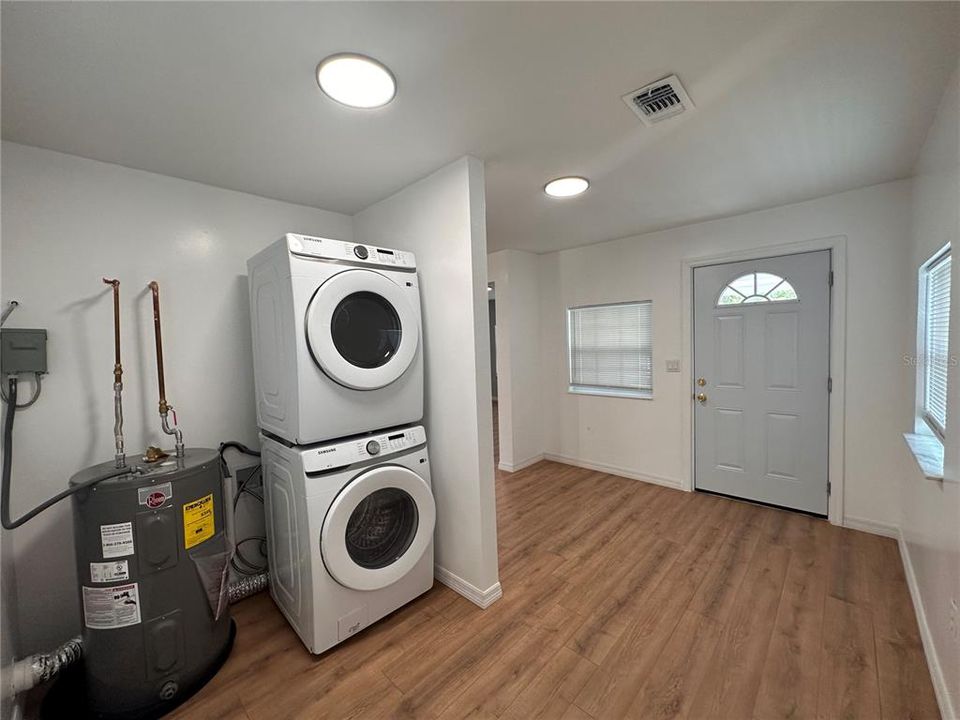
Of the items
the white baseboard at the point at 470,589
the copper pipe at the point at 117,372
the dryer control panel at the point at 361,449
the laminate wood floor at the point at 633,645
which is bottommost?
the laminate wood floor at the point at 633,645

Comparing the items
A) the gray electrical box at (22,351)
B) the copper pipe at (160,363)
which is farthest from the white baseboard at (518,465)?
the gray electrical box at (22,351)

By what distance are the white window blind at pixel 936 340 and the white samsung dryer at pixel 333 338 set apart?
91.5 inches

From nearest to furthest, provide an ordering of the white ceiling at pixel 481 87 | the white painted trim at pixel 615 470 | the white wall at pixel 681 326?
the white ceiling at pixel 481 87, the white wall at pixel 681 326, the white painted trim at pixel 615 470

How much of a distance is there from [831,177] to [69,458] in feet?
14.0

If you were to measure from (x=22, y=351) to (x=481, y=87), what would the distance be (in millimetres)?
2135

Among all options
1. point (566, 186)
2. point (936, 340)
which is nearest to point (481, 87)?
point (566, 186)

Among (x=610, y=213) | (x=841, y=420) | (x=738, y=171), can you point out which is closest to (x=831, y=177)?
(x=738, y=171)

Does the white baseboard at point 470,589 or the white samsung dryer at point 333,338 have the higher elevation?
the white samsung dryer at point 333,338

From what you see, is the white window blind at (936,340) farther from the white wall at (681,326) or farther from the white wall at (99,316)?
the white wall at (99,316)

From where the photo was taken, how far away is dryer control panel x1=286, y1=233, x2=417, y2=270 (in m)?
1.60

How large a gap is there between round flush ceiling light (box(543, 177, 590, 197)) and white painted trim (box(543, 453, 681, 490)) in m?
2.60

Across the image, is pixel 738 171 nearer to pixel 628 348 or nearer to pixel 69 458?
pixel 628 348

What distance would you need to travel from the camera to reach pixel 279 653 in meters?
1.69

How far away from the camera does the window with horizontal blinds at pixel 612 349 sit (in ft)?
11.8
